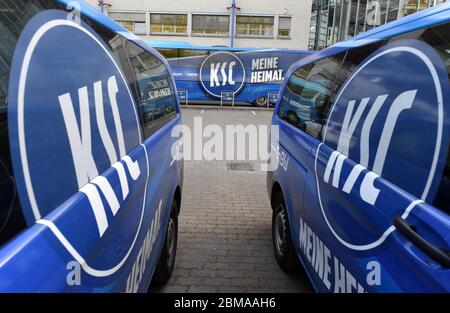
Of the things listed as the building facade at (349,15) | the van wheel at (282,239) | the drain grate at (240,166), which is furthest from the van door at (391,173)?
the building facade at (349,15)

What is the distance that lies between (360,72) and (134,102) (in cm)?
135

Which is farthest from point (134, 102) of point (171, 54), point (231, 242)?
point (171, 54)

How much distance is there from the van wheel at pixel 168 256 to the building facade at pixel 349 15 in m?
18.6

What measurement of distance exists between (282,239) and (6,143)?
288 cm

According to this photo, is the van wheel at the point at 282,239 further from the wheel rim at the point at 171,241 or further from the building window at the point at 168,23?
the building window at the point at 168,23

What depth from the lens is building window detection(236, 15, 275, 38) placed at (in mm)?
31250

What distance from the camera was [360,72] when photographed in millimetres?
2225

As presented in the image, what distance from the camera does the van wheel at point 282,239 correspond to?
3.40 m

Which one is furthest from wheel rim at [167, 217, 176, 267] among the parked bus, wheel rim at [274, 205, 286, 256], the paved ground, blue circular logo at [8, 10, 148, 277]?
the parked bus

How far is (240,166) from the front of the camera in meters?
7.69

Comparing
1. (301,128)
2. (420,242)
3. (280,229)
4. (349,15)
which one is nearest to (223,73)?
(349,15)

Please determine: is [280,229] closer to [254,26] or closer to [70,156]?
[70,156]

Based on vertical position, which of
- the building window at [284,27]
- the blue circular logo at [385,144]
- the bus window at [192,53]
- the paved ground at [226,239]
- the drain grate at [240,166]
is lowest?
the drain grate at [240,166]
